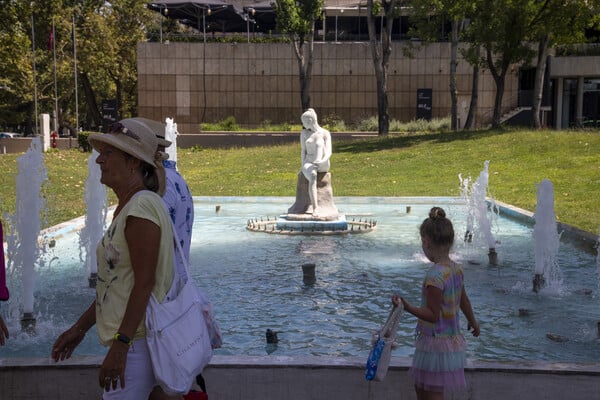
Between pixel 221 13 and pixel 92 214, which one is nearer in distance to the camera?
pixel 92 214

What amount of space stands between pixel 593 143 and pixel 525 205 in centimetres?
903

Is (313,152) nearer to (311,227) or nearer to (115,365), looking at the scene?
(311,227)

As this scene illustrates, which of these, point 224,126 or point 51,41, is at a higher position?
point 51,41

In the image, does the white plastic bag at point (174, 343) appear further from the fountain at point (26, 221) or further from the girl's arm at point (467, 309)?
the fountain at point (26, 221)

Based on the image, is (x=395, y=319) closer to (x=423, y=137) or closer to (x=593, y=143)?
(x=593, y=143)

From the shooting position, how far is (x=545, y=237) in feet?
29.5

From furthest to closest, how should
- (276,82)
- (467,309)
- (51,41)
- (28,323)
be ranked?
1. (276,82)
2. (51,41)
3. (28,323)
4. (467,309)

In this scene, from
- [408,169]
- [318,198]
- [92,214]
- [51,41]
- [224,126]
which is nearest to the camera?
[92,214]

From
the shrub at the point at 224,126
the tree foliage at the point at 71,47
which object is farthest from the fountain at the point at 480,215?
the tree foliage at the point at 71,47

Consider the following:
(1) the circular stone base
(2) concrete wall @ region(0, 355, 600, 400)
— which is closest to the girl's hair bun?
(2) concrete wall @ region(0, 355, 600, 400)

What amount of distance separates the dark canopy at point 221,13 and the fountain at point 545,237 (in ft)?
111

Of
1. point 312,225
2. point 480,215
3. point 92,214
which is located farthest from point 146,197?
point 312,225

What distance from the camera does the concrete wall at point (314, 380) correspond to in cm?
496

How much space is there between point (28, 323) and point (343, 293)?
329 centimetres
